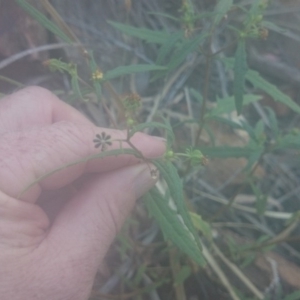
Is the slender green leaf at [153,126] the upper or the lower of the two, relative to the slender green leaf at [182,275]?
upper

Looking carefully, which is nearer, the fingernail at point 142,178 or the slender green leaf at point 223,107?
the fingernail at point 142,178

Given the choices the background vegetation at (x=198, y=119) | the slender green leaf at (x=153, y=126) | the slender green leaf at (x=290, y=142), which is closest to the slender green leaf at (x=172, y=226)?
the background vegetation at (x=198, y=119)

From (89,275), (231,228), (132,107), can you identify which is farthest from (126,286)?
(132,107)

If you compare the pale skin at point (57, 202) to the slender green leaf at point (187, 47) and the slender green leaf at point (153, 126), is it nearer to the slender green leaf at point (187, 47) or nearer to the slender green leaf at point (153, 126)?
the slender green leaf at point (153, 126)

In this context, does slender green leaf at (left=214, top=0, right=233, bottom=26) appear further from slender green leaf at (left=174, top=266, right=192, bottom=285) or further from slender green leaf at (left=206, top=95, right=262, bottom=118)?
slender green leaf at (left=174, top=266, right=192, bottom=285)

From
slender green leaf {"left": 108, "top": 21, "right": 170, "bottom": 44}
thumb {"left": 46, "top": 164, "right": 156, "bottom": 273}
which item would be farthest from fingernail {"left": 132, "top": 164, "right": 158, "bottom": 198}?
slender green leaf {"left": 108, "top": 21, "right": 170, "bottom": 44}

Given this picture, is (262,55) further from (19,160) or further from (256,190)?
(19,160)

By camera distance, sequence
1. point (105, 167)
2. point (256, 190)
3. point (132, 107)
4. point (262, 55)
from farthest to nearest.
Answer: point (262, 55) → point (256, 190) → point (105, 167) → point (132, 107)

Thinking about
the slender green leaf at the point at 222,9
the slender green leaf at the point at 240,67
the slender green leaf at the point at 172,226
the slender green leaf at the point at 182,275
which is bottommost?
the slender green leaf at the point at 182,275
